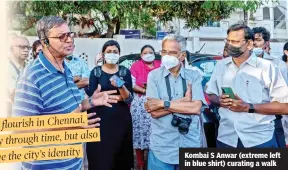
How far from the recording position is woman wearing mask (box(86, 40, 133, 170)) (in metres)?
2.91

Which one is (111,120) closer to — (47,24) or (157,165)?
(157,165)

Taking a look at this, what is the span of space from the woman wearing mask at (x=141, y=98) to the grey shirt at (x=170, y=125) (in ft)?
2.87

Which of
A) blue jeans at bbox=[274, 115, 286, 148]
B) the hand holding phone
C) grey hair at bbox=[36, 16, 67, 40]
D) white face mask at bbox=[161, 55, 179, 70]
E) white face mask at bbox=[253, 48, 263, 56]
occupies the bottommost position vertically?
blue jeans at bbox=[274, 115, 286, 148]

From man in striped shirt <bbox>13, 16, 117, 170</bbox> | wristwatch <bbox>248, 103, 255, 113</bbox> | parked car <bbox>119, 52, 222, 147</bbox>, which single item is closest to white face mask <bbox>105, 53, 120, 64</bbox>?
parked car <bbox>119, 52, 222, 147</bbox>

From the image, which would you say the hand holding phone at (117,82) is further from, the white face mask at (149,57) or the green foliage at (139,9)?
the white face mask at (149,57)

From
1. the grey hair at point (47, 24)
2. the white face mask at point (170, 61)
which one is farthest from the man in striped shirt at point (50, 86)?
the white face mask at point (170, 61)

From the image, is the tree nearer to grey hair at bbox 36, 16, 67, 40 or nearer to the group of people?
the group of people

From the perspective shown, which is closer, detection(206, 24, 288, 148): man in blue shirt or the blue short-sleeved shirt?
the blue short-sleeved shirt

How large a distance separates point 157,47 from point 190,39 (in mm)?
281

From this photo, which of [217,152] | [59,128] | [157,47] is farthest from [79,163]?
[157,47]

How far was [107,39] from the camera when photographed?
3.08 m

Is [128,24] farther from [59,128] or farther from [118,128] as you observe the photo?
[59,128]

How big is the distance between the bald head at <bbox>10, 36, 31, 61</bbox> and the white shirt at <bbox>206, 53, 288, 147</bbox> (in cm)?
111

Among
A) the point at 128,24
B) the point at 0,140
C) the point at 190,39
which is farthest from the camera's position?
the point at 190,39
